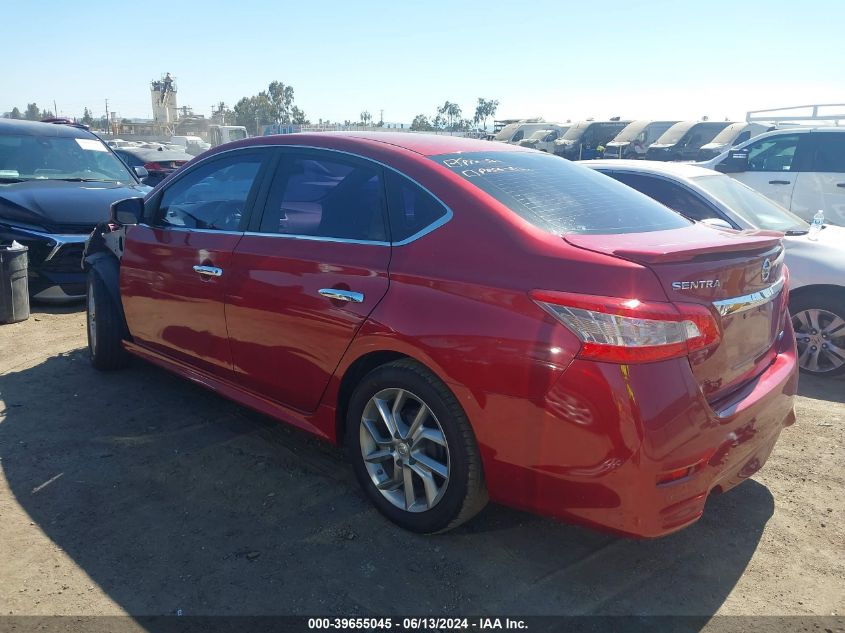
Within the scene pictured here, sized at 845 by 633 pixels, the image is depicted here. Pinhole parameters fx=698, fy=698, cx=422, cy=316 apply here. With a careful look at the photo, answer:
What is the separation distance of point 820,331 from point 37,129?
8.60 metres

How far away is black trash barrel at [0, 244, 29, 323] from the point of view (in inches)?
251

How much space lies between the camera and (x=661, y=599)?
107 inches

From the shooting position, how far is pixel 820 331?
17.2 ft

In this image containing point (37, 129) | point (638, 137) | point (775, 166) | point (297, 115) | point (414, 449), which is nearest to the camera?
point (414, 449)

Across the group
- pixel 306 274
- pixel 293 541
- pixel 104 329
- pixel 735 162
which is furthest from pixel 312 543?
pixel 735 162

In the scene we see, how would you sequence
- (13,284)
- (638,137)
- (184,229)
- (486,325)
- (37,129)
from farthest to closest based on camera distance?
(638,137)
(37,129)
(13,284)
(184,229)
(486,325)

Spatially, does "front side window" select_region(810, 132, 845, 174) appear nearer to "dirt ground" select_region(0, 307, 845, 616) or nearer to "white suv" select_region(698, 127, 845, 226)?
"white suv" select_region(698, 127, 845, 226)

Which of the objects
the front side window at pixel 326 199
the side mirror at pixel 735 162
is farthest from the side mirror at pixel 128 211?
the side mirror at pixel 735 162

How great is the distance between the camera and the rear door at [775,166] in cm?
886

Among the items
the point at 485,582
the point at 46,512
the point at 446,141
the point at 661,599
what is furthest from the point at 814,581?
the point at 46,512

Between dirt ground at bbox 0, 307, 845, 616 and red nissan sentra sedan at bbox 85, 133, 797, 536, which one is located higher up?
red nissan sentra sedan at bbox 85, 133, 797, 536

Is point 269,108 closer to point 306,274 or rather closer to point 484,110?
point 484,110

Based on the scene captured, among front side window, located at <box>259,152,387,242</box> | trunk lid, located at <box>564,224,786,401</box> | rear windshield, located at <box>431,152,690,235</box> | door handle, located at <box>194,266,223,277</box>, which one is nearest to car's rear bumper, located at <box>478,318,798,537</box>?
trunk lid, located at <box>564,224,786,401</box>

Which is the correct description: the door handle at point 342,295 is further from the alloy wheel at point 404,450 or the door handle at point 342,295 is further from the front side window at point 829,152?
the front side window at point 829,152
